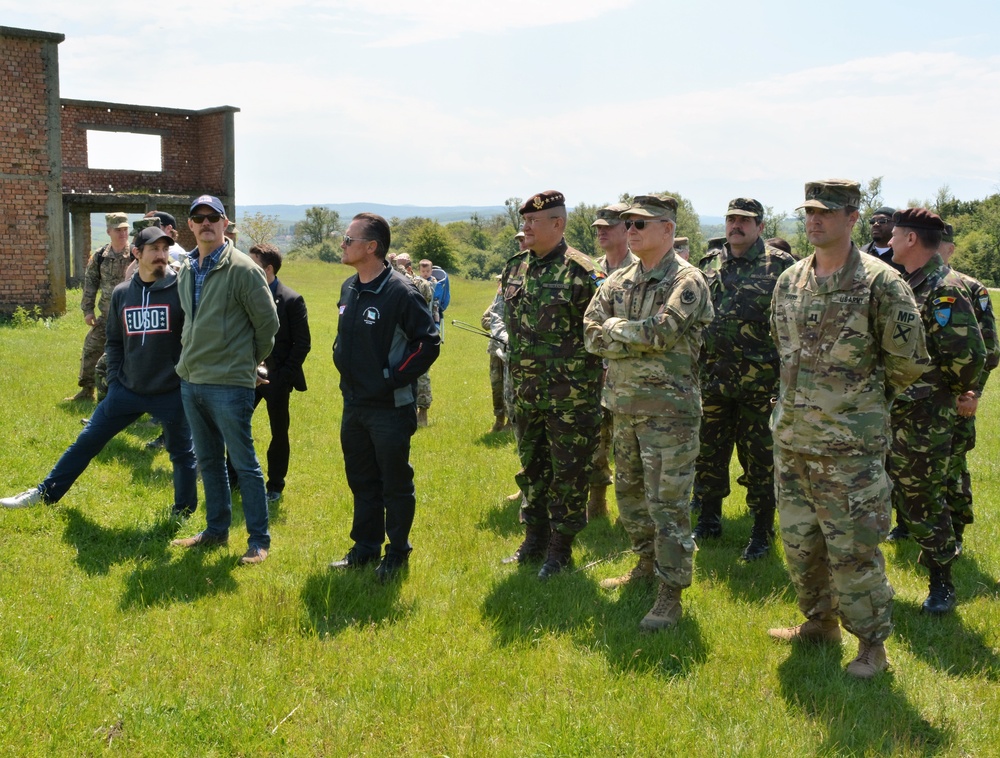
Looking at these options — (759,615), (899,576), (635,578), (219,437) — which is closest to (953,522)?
(899,576)

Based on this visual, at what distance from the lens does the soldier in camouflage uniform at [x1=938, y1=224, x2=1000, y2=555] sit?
5273mm

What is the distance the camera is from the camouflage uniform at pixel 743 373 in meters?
6.00

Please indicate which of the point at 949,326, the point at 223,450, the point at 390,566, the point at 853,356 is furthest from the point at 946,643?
the point at 223,450

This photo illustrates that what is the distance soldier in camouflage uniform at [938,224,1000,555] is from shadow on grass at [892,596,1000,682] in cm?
55

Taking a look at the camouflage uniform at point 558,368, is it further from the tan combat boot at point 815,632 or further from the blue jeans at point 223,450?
the blue jeans at point 223,450

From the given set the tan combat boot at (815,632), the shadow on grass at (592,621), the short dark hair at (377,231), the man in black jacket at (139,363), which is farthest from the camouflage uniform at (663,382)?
the man in black jacket at (139,363)

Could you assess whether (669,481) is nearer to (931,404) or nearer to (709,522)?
(931,404)

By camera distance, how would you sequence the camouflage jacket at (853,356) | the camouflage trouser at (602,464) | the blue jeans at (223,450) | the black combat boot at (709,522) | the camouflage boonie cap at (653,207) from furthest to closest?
the camouflage trouser at (602,464)
the black combat boot at (709,522)
the blue jeans at (223,450)
the camouflage boonie cap at (653,207)
the camouflage jacket at (853,356)

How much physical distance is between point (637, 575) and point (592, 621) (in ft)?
2.40

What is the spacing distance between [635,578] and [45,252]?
55.5 ft

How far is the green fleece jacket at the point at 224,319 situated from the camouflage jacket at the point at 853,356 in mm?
3500

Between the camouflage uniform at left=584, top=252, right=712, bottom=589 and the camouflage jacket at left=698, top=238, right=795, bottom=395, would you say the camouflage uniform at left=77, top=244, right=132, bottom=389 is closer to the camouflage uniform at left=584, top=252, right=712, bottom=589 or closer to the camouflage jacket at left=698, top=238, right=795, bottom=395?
the camouflage jacket at left=698, top=238, right=795, bottom=395

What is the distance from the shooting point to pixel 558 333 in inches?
216

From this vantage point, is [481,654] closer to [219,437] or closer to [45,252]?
[219,437]
